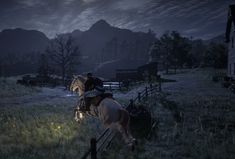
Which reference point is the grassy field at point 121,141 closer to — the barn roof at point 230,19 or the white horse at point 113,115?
the white horse at point 113,115

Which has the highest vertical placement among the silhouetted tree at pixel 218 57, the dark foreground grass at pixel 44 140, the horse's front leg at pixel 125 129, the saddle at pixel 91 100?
the silhouetted tree at pixel 218 57

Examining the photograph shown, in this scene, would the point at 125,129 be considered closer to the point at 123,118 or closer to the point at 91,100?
the point at 123,118

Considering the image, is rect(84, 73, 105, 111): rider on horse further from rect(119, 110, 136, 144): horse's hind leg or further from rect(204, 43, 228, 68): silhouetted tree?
rect(204, 43, 228, 68): silhouetted tree

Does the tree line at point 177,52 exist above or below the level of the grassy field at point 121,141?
above

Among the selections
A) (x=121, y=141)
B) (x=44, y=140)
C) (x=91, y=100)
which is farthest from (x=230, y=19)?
(x=91, y=100)

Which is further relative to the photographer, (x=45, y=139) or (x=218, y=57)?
(x=218, y=57)

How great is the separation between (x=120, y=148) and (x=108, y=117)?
145 inches

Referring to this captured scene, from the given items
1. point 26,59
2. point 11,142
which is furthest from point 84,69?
point 11,142

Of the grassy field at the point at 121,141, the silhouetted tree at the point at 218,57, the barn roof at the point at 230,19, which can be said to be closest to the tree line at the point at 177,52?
the silhouetted tree at the point at 218,57

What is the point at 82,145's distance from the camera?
10.3 m

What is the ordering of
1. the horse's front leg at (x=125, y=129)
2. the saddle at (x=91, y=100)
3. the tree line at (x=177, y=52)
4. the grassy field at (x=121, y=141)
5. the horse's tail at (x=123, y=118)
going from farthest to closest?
the tree line at (x=177, y=52) → the grassy field at (x=121, y=141) → the saddle at (x=91, y=100) → the horse's tail at (x=123, y=118) → the horse's front leg at (x=125, y=129)

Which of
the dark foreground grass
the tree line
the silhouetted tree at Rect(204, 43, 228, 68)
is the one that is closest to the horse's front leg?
the dark foreground grass

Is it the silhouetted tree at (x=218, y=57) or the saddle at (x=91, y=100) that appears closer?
the saddle at (x=91, y=100)

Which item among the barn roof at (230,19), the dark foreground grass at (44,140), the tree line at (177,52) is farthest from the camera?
the tree line at (177,52)
